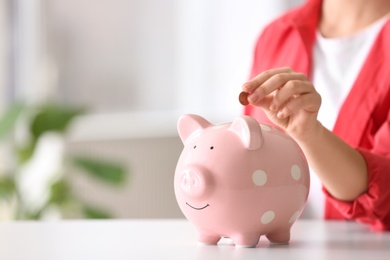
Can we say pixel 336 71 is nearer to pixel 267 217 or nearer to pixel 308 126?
pixel 308 126

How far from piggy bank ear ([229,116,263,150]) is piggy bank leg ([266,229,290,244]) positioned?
0.36 ft

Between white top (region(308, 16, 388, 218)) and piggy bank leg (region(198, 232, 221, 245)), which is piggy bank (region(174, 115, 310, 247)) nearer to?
piggy bank leg (region(198, 232, 221, 245))

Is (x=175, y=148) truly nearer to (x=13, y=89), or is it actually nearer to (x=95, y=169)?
(x=95, y=169)

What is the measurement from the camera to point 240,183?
0.82 m

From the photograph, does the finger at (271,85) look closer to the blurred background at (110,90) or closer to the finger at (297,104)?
the finger at (297,104)

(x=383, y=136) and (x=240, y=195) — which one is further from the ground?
(x=240, y=195)

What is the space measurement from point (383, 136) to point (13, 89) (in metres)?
2.73

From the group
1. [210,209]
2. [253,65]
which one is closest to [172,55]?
[253,65]

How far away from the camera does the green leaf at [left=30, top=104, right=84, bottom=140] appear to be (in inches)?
109

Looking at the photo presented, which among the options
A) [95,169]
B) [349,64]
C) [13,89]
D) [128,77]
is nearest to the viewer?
[349,64]

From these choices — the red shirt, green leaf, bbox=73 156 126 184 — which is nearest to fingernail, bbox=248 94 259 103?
the red shirt

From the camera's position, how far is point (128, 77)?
3389 mm

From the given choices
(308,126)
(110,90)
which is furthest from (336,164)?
(110,90)

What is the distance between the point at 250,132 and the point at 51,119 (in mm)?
2049
